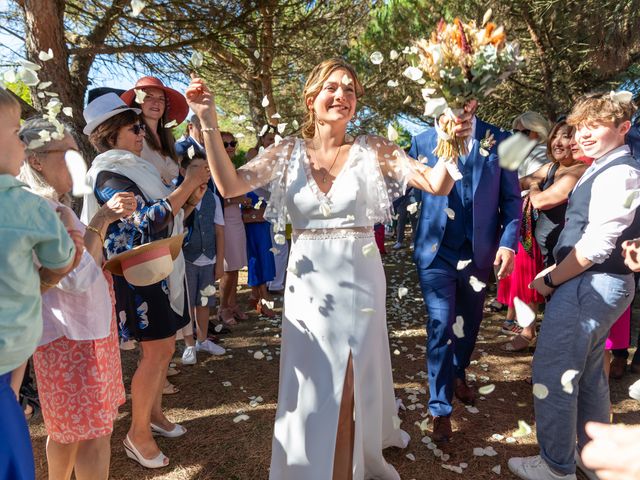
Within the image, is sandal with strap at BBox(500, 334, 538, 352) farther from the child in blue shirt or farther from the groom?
the child in blue shirt

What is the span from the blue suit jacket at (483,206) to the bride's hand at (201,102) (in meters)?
1.40

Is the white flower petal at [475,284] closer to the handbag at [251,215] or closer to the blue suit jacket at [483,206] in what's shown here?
the blue suit jacket at [483,206]

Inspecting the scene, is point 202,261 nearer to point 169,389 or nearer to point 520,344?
point 169,389

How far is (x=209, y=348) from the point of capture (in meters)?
4.58

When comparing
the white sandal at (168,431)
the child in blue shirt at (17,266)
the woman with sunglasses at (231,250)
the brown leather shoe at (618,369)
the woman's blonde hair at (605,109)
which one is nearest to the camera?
the child in blue shirt at (17,266)

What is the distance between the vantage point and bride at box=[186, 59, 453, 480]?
2301mm

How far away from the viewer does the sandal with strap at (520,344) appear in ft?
14.8

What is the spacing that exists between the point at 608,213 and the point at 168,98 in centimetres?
288

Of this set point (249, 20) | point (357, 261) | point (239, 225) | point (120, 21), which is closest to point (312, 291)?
point (357, 261)

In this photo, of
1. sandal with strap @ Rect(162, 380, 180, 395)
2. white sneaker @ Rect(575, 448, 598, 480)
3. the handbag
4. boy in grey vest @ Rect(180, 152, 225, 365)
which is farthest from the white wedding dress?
the handbag

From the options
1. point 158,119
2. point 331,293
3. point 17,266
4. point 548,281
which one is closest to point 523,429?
point 548,281


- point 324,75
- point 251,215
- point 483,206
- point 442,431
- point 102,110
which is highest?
point 324,75

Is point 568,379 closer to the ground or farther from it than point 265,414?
farther from it

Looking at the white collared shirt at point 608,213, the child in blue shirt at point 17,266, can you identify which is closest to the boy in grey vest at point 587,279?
the white collared shirt at point 608,213
